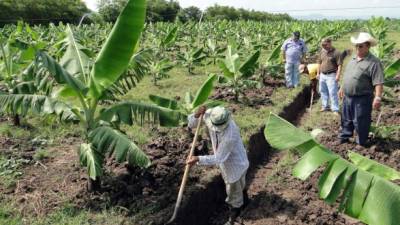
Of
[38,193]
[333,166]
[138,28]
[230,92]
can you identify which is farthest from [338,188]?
[230,92]

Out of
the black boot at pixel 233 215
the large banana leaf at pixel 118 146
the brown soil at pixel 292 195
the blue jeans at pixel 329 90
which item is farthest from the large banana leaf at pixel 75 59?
the blue jeans at pixel 329 90

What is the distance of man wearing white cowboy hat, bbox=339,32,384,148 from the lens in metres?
6.59

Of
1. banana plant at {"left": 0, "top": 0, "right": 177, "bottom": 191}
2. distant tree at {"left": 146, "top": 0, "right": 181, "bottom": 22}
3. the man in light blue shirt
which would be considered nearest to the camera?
banana plant at {"left": 0, "top": 0, "right": 177, "bottom": 191}

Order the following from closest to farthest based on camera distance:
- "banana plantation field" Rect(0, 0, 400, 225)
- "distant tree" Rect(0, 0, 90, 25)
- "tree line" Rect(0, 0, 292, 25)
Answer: "banana plantation field" Rect(0, 0, 400, 225)
"distant tree" Rect(0, 0, 90, 25)
"tree line" Rect(0, 0, 292, 25)

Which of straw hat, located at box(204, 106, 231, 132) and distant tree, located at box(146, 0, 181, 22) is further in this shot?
distant tree, located at box(146, 0, 181, 22)

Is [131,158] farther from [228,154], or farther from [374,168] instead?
[374,168]

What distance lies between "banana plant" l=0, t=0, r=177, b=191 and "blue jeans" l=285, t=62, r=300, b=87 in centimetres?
700

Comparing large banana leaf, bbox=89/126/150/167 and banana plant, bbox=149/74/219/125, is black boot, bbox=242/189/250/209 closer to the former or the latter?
banana plant, bbox=149/74/219/125

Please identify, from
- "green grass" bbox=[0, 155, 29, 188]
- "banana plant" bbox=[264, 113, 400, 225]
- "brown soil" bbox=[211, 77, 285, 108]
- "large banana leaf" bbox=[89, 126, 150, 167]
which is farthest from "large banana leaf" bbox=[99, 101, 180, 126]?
"brown soil" bbox=[211, 77, 285, 108]

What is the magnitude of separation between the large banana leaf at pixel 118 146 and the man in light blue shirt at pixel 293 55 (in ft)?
24.4

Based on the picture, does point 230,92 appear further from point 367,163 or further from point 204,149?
point 367,163

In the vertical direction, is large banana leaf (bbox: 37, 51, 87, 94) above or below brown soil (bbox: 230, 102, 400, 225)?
above

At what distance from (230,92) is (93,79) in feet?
20.3

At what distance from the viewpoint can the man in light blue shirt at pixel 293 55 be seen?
11.5 meters
